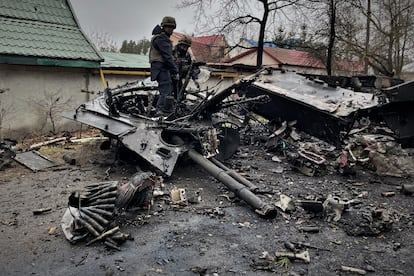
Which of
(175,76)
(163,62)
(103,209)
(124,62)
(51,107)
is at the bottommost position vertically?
(103,209)

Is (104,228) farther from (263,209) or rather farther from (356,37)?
(356,37)

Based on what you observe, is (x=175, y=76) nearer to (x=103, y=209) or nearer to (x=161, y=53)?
(x=161, y=53)

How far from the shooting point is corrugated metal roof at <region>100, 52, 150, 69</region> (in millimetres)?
11148

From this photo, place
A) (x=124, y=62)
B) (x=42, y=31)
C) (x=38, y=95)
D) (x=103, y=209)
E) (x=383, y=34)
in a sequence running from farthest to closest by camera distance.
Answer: (x=383, y=34)
(x=124, y=62)
(x=42, y=31)
(x=38, y=95)
(x=103, y=209)

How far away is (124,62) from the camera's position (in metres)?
11.8

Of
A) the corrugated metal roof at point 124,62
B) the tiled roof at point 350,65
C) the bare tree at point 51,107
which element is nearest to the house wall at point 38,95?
the bare tree at point 51,107

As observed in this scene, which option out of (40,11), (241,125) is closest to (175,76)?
(241,125)

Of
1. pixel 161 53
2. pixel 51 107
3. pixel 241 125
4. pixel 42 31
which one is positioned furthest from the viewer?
pixel 42 31

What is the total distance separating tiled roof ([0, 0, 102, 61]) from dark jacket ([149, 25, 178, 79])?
11.3 ft

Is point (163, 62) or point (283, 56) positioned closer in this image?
point (163, 62)

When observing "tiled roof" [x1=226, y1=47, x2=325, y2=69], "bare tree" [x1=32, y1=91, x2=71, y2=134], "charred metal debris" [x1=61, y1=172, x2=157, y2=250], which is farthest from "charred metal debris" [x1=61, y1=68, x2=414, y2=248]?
"tiled roof" [x1=226, y1=47, x2=325, y2=69]

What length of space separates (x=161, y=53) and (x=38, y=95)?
4.10 meters

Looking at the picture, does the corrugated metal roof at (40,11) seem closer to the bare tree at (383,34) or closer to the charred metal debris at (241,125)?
the charred metal debris at (241,125)

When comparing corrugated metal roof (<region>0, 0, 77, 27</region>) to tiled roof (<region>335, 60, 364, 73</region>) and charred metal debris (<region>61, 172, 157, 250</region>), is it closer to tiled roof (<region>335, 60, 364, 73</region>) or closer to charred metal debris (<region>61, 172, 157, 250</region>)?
charred metal debris (<region>61, 172, 157, 250</region>)
